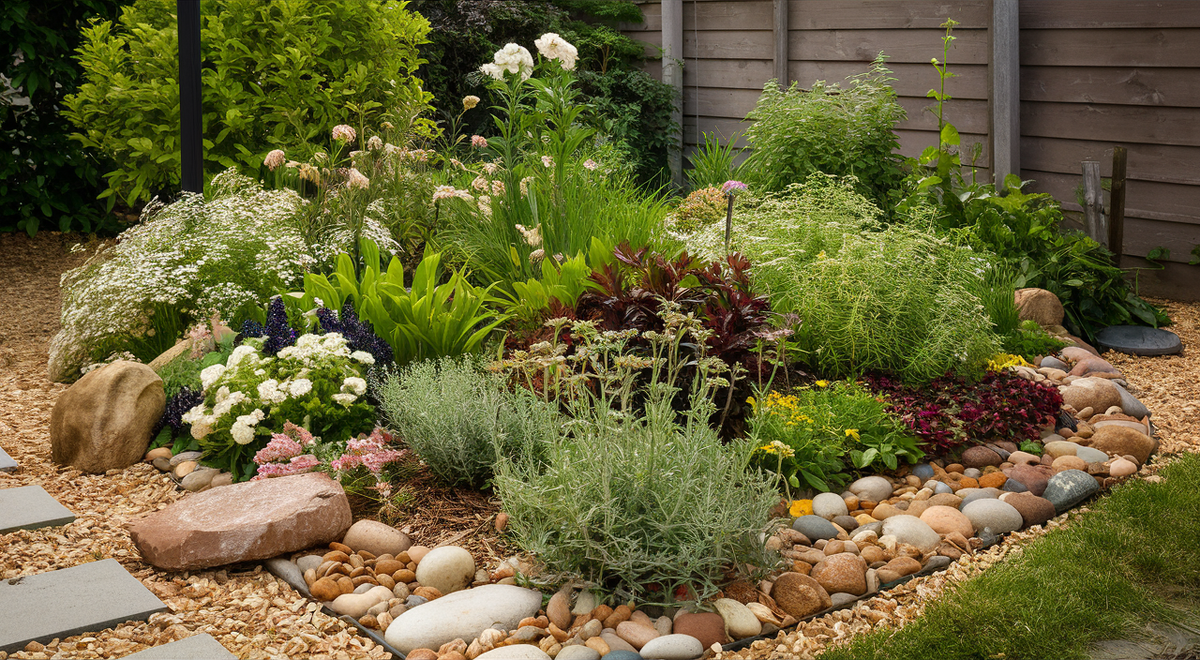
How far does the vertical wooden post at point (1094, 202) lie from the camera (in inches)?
209

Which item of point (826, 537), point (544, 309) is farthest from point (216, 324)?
point (826, 537)

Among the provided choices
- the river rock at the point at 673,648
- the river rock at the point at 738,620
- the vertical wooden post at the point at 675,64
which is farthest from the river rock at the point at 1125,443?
the vertical wooden post at the point at 675,64

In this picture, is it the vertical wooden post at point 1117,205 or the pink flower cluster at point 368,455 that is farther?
the vertical wooden post at point 1117,205

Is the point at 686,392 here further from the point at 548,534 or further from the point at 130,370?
the point at 130,370

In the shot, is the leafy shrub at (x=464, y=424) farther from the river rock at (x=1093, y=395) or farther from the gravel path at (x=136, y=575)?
the river rock at (x=1093, y=395)

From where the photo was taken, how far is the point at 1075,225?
590 centimetres

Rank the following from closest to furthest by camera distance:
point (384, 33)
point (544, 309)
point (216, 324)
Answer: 1. point (544, 309)
2. point (216, 324)
3. point (384, 33)

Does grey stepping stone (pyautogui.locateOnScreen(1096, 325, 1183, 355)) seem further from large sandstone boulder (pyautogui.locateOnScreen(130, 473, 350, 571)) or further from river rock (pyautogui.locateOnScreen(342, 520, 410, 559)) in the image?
large sandstone boulder (pyautogui.locateOnScreen(130, 473, 350, 571))

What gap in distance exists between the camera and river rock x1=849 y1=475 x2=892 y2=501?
3.15 metres

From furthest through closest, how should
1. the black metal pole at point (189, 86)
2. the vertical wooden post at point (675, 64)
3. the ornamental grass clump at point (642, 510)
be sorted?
the vertical wooden post at point (675, 64) < the black metal pole at point (189, 86) < the ornamental grass clump at point (642, 510)

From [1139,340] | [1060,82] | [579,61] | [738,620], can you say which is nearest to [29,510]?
[738,620]

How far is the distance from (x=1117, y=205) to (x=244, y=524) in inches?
202

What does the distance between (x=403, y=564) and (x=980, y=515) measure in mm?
1883

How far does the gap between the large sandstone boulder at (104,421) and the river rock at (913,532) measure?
2.80 metres
